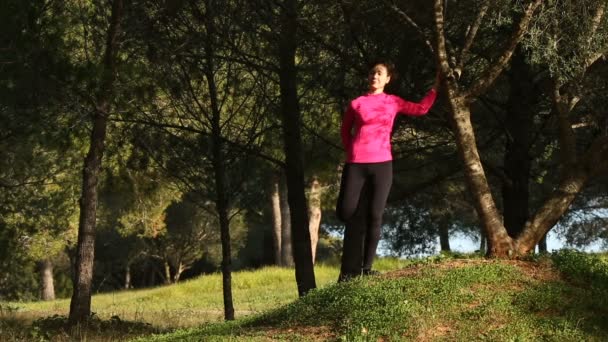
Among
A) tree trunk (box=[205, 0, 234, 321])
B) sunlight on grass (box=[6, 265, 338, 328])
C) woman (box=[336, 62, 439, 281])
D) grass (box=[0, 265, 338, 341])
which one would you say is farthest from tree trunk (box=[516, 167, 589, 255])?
sunlight on grass (box=[6, 265, 338, 328])

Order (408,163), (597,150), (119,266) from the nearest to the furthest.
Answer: (597,150), (408,163), (119,266)

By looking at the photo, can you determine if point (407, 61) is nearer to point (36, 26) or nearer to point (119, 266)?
point (36, 26)

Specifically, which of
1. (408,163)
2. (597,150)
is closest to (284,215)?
(408,163)

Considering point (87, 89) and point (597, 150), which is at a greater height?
point (87, 89)

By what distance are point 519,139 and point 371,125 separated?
470 centimetres

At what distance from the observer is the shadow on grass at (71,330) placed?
10910mm

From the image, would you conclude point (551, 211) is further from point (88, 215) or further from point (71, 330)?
point (88, 215)

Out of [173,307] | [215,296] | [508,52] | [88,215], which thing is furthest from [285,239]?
[508,52]

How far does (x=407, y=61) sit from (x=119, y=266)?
39.1m

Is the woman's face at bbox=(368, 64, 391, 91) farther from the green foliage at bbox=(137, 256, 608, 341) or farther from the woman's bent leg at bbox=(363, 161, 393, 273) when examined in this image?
the green foliage at bbox=(137, 256, 608, 341)

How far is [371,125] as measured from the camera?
7328 mm

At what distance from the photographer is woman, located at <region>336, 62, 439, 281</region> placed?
7375mm

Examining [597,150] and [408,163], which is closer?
[597,150]

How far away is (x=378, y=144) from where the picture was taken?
7.43 m
